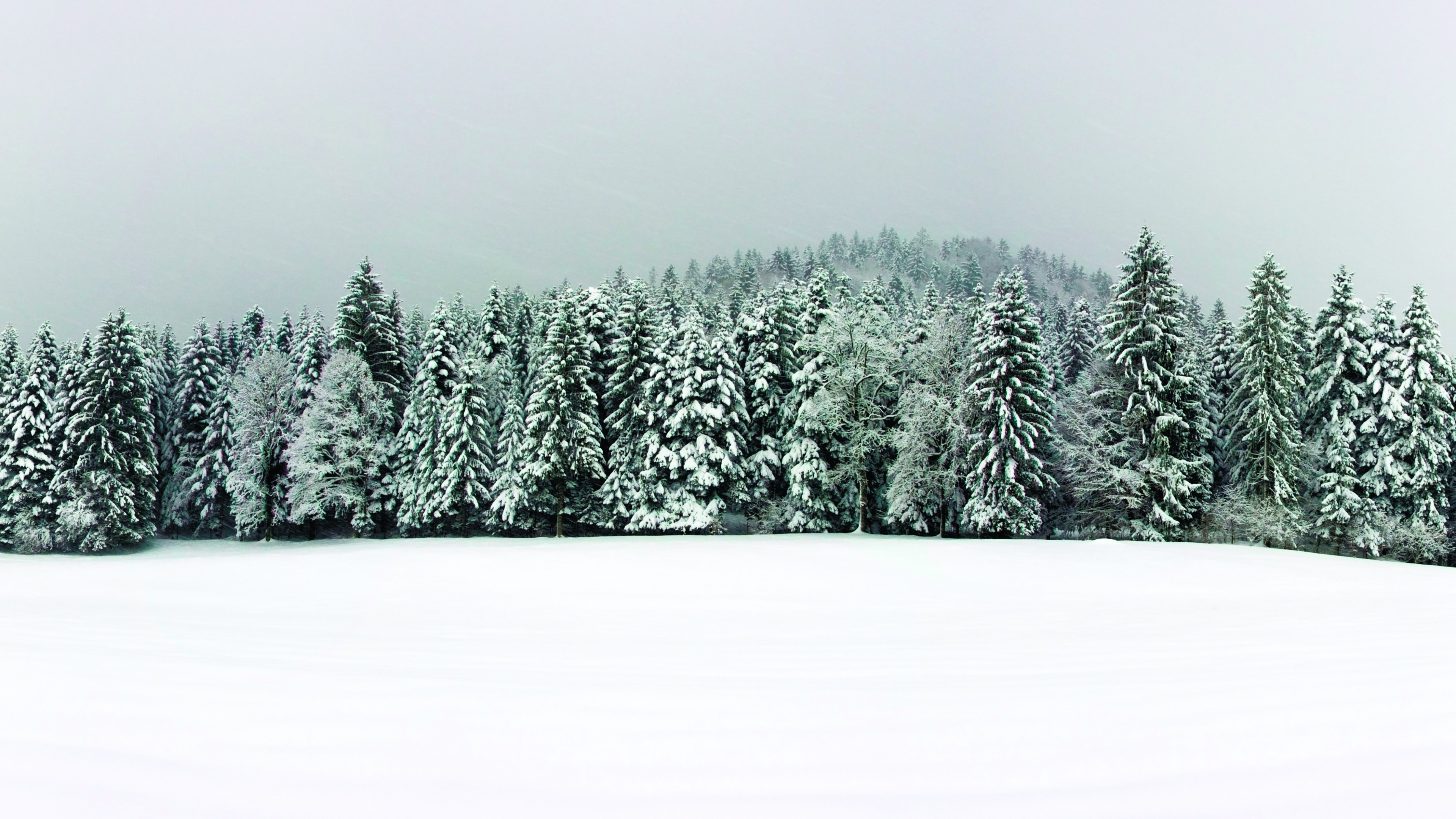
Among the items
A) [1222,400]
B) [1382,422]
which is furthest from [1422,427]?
[1222,400]

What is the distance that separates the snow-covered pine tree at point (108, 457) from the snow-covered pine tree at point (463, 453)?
15.0m

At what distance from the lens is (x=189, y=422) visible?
133 ft

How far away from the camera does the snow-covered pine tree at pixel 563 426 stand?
3359 centimetres

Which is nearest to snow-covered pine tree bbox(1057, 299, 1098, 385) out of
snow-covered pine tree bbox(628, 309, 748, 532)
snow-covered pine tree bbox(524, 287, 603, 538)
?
snow-covered pine tree bbox(628, 309, 748, 532)

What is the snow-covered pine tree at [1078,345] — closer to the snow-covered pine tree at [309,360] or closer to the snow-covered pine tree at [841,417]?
the snow-covered pine tree at [841,417]

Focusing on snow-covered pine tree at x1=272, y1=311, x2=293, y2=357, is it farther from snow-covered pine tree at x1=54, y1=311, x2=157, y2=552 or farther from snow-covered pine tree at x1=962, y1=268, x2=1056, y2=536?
snow-covered pine tree at x1=962, y1=268, x2=1056, y2=536

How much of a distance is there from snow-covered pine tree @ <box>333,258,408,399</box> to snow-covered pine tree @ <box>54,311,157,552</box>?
32.5 ft

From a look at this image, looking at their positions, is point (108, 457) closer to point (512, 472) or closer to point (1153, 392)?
point (512, 472)

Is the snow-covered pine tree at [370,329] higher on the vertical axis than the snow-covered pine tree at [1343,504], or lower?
higher

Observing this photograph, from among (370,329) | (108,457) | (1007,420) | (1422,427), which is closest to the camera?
(1422,427)

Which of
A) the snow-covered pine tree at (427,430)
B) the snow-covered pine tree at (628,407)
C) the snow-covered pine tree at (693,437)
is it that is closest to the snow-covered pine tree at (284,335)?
the snow-covered pine tree at (427,430)

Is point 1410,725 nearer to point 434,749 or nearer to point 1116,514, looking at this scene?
point 434,749

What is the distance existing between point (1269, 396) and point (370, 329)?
42686 mm

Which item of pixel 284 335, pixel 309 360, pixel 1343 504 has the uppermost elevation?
pixel 284 335
